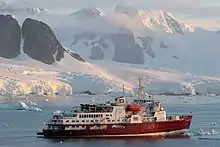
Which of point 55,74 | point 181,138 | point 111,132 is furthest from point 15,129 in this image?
point 55,74

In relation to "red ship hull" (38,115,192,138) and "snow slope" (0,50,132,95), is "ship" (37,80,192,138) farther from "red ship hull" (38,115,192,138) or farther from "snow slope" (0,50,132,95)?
"snow slope" (0,50,132,95)

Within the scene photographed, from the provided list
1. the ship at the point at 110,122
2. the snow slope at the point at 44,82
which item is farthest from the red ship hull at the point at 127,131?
the snow slope at the point at 44,82

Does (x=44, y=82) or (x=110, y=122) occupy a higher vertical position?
(x=44, y=82)

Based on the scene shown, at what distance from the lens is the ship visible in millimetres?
66375

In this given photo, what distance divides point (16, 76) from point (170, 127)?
4143 inches

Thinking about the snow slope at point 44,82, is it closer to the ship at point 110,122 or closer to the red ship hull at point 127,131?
the ship at point 110,122

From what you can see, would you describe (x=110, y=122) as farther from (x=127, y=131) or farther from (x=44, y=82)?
(x=44, y=82)

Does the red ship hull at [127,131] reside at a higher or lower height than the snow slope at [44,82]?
lower

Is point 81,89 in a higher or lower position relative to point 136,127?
higher

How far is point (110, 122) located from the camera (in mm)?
66750

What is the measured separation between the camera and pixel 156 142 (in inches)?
2532

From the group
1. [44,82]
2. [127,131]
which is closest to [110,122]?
[127,131]

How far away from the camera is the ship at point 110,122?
66375 mm

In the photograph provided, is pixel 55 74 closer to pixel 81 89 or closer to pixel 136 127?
pixel 81 89
